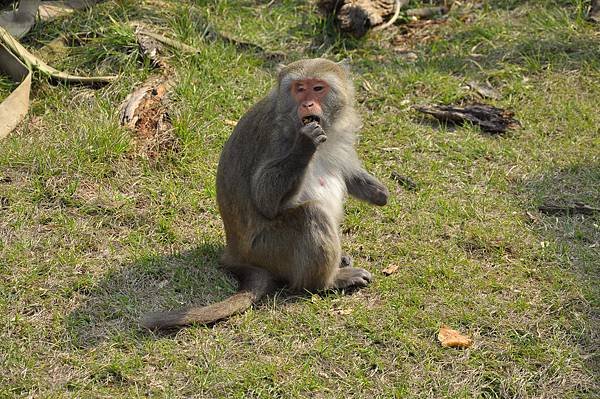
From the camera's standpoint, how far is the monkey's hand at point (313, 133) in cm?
466

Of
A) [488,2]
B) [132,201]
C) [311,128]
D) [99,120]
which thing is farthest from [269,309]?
[488,2]

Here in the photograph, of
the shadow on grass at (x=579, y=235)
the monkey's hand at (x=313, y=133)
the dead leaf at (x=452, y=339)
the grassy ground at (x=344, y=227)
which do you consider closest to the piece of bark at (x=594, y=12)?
the grassy ground at (x=344, y=227)

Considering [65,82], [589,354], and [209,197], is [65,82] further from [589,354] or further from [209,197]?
[589,354]

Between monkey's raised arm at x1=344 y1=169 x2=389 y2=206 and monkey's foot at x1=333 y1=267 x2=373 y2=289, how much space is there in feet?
1.75

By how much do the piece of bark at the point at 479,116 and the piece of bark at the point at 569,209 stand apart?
4.03 feet

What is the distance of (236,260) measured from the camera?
5.46 metres

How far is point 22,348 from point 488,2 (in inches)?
259

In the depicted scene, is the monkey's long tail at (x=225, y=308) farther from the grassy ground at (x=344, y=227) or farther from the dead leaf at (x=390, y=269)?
the dead leaf at (x=390, y=269)

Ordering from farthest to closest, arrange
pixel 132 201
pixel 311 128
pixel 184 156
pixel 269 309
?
1. pixel 184 156
2. pixel 132 201
3. pixel 269 309
4. pixel 311 128

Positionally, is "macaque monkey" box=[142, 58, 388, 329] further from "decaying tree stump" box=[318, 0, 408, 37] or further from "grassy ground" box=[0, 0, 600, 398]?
"decaying tree stump" box=[318, 0, 408, 37]

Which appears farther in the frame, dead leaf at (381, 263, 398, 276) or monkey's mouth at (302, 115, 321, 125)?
dead leaf at (381, 263, 398, 276)

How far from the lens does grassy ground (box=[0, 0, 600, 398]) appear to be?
464 cm

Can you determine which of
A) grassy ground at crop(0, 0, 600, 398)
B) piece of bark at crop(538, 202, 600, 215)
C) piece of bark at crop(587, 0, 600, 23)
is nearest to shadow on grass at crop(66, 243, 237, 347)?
grassy ground at crop(0, 0, 600, 398)

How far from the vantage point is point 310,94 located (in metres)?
4.93
